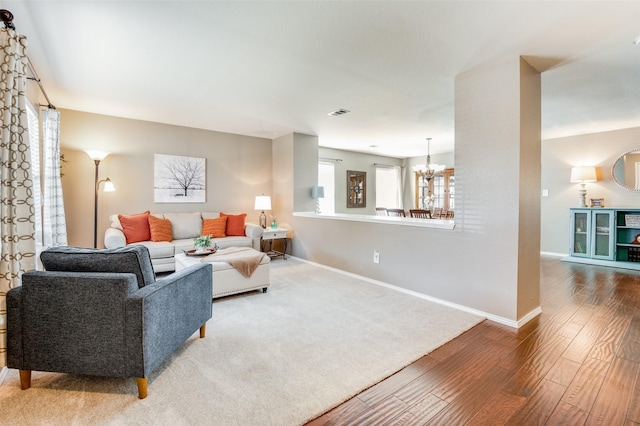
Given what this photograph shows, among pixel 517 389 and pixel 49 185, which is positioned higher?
pixel 49 185

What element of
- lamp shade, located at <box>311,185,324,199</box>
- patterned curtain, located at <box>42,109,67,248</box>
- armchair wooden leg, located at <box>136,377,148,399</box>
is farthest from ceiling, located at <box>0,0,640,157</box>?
armchair wooden leg, located at <box>136,377,148,399</box>

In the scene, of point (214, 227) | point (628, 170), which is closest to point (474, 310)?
point (214, 227)

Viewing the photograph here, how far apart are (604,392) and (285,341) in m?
2.08

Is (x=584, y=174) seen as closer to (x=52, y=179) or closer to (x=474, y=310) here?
(x=474, y=310)

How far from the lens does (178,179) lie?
16.8 ft

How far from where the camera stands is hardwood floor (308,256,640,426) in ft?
5.16

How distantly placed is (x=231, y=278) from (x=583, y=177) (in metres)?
6.26

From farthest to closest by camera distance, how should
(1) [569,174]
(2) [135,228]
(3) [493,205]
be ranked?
(1) [569,174]
(2) [135,228]
(3) [493,205]

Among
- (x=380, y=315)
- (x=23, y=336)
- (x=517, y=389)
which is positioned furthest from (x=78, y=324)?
(x=517, y=389)

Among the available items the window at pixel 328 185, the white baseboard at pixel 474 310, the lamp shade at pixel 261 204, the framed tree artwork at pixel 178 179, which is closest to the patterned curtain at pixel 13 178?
the framed tree artwork at pixel 178 179

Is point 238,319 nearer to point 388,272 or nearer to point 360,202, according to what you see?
point 388,272

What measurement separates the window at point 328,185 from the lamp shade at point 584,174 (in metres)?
4.82

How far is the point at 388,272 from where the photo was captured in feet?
12.5

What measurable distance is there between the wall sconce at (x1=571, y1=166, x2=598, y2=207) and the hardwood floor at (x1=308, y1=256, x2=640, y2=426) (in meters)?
3.29
